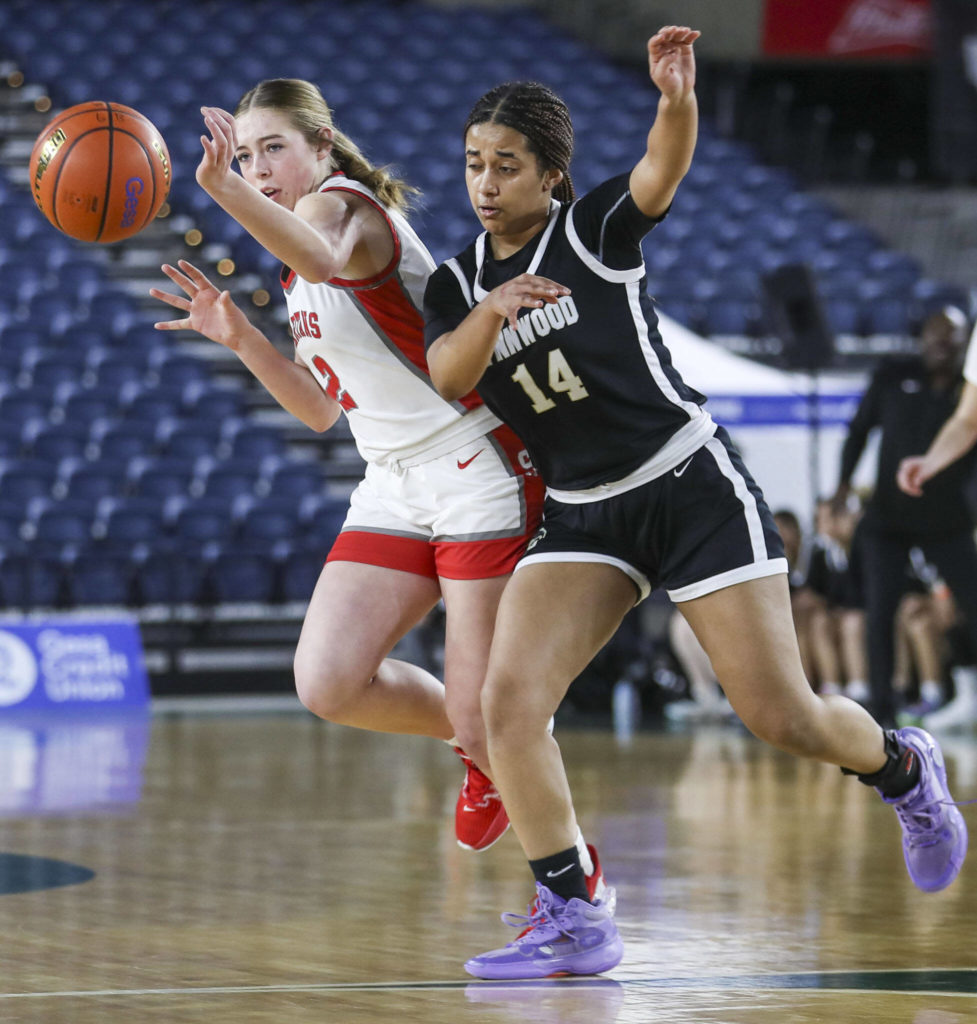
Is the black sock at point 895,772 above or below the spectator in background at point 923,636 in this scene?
above

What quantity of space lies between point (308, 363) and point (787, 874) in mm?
2019

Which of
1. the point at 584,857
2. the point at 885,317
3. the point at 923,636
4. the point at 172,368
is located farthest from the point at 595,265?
the point at 885,317

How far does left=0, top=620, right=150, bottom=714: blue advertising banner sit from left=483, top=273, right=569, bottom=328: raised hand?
324 inches

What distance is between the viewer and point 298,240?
3.50 meters

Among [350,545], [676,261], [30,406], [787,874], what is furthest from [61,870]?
[676,261]

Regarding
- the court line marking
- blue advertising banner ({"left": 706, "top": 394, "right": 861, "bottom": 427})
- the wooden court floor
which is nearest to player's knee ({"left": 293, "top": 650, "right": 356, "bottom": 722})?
the wooden court floor

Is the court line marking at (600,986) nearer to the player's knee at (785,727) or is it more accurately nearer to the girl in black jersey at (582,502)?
the girl in black jersey at (582,502)

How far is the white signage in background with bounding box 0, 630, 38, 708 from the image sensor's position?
35.6 feet

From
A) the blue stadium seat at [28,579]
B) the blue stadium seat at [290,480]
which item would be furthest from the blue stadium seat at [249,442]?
the blue stadium seat at [28,579]

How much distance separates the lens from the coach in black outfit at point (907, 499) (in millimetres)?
7422

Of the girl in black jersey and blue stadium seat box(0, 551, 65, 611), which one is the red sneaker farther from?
blue stadium seat box(0, 551, 65, 611)

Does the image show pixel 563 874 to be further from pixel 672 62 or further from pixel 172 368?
pixel 172 368

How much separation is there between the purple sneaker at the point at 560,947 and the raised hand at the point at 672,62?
1689 mm

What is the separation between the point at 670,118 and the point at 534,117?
0.42 meters
